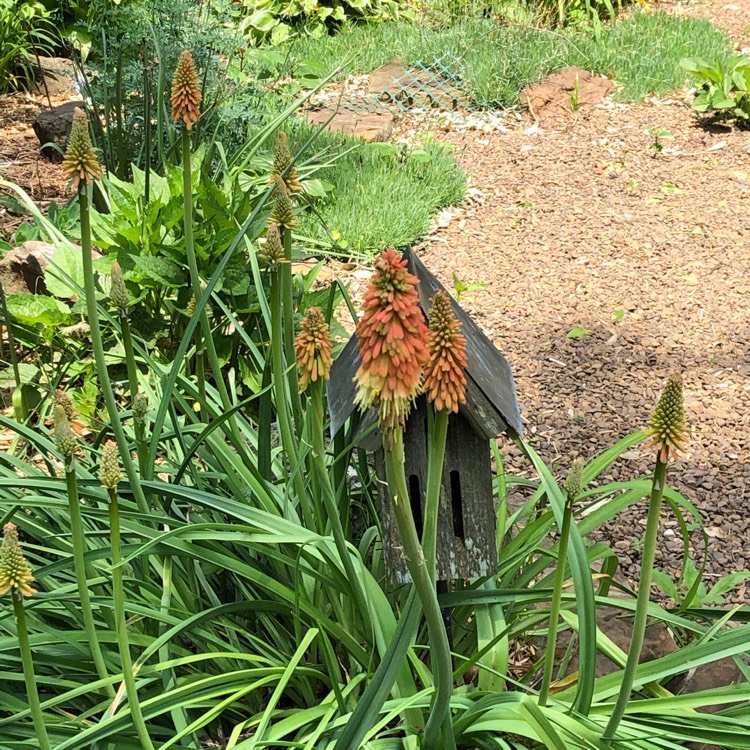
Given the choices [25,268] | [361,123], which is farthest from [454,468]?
[361,123]

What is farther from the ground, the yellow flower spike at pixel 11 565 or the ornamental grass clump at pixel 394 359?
the ornamental grass clump at pixel 394 359

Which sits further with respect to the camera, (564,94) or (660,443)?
(564,94)

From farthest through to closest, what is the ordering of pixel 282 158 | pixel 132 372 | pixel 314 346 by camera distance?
pixel 132 372 < pixel 282 158 < pixel 314 346

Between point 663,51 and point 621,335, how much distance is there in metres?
4.01

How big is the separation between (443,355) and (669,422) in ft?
1.06

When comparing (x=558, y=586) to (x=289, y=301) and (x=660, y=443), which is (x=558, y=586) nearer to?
(x=660, y=443)

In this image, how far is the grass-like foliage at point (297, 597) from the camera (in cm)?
131

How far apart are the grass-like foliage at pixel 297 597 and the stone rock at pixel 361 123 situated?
4.01 meters

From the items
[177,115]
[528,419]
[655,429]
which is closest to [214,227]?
[528,419]

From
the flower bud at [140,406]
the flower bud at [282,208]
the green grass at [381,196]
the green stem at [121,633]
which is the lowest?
the green grass at [381,196]

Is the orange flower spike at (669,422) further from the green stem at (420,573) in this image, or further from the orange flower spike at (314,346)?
the orange flower spike at (314,346)

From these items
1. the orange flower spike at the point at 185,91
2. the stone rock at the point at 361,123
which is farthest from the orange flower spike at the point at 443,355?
the stone rock at the point at 361,123

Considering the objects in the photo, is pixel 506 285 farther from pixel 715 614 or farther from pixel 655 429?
pixel 655 429

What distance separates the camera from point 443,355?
1.28 metres
